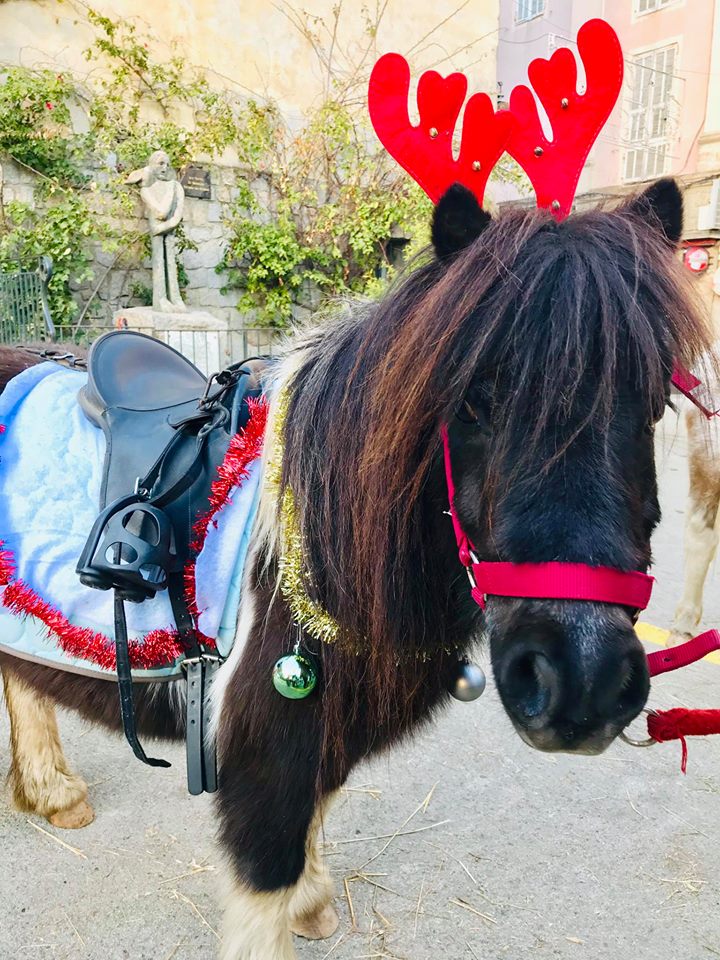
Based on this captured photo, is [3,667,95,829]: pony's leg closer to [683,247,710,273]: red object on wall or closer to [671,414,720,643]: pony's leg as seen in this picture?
[671,414,720,643]: pony's leg

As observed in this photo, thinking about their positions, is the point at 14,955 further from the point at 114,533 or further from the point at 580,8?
the point at 580,8

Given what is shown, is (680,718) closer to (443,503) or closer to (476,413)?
(443,503)

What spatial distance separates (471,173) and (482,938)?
1.82 metres

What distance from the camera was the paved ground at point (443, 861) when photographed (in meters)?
1.79

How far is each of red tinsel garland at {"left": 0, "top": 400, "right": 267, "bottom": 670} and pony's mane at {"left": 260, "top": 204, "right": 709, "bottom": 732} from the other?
14 centimetres

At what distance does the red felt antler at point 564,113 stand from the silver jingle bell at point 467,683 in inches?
35.2

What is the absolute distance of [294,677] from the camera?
1.29m

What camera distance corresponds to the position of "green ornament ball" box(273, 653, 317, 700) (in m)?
1.29

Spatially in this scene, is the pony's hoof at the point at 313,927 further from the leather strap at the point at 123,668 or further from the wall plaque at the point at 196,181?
the wall plaque at the point at 196,181

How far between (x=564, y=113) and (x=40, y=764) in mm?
2299

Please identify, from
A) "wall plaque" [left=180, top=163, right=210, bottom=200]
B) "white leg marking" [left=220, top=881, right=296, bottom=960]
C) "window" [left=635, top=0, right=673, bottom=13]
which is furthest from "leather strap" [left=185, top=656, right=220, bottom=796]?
"window" [left=635, top=0, right=673, bottom=13]

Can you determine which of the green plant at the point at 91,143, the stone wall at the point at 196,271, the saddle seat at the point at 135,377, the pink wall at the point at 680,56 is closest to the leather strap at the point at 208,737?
the saddle seat at the point at 135,377

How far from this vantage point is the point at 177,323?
740cm

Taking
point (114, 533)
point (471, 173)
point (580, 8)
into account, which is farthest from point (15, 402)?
point (580, 8)
